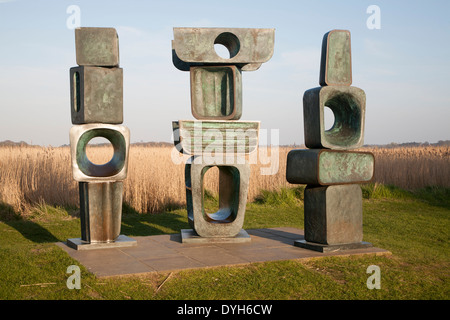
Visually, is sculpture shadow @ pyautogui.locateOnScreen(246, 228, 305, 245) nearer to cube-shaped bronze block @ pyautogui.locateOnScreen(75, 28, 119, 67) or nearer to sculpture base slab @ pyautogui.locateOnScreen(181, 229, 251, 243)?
sculpture base slab @ pyautogui.locateOnScreen(181, 229, 251, 243)

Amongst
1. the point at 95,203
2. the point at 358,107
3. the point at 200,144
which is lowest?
the point at 95,203

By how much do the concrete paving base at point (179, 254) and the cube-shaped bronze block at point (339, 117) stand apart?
46.5 inches

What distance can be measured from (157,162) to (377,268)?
276 inches

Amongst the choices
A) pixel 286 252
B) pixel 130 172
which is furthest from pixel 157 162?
pixel 286 252

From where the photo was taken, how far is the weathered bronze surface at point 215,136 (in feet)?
17.7

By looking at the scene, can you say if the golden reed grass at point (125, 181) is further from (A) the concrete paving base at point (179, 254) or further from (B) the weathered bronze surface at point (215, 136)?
(B) the weathered bronze surface at point (215, 136)

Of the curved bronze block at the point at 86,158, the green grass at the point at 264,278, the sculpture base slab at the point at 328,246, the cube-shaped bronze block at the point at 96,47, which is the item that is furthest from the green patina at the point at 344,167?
the cube-shaped bronze block at the point at 96,47

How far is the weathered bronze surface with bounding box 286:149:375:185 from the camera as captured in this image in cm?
497

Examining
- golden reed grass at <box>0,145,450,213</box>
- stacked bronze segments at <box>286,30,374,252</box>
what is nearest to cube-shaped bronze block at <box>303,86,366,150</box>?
stacked bronze segments at <box>286,30,374,252</box>

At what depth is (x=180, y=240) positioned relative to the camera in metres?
5.71

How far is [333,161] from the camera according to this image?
5.04m

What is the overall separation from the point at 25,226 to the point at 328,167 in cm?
531

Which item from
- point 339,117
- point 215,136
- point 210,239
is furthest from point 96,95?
point 339,117
